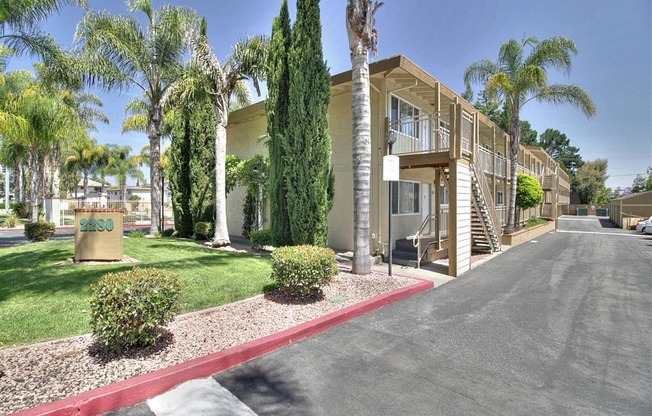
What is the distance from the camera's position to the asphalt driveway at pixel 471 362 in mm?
3207

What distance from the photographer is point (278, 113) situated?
10.6m

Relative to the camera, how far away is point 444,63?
51.3 feet

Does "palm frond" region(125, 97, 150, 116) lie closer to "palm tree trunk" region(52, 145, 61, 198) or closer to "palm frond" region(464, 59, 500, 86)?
"palm tree trunk" region(52, 145, 61, 198)

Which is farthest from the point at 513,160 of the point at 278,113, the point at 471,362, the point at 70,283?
the point at 70,283

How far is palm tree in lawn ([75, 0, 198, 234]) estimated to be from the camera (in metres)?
12.7

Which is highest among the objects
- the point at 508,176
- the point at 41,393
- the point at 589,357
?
the point at 508,176

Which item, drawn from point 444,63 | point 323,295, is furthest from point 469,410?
point 444,63

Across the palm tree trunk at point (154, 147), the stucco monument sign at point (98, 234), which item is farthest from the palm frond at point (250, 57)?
the stucco monument sign at point (98, 234)

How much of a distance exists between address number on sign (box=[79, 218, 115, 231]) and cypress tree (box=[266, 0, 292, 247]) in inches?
177

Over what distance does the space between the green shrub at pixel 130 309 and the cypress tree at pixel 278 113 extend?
6.54 metres

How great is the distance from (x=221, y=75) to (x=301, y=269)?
9.29 meters

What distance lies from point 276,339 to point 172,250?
772 centimetres

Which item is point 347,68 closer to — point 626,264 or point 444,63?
point 444,63

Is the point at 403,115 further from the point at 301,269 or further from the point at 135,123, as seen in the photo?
the point at 135,123
